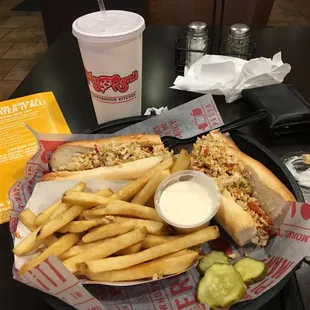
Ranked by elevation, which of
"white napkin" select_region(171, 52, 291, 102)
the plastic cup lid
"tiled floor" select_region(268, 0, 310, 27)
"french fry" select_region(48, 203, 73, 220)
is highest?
the plastic cup lid

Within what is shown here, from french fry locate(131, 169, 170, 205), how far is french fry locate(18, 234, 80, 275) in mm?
259

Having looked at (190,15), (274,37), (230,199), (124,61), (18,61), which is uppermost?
(124,61)

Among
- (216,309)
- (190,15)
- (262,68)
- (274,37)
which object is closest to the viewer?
(216,309)

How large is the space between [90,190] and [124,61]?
23.7 inches

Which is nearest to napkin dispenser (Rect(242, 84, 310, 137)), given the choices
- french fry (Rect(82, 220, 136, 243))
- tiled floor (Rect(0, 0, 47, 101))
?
french fry (Rect(82, 220, 136, 243))

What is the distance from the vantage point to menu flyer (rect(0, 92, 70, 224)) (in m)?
1.77

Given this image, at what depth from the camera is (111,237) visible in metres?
1.28

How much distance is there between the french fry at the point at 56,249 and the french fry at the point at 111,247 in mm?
52

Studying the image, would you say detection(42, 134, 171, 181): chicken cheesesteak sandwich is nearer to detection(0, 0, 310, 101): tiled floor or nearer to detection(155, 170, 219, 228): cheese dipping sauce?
detection(155, 170, 219, 228): cheese dipping sauce

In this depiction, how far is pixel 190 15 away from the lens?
13.3ft

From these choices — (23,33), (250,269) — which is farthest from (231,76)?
(23,33)

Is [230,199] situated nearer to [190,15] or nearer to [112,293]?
[112,293]

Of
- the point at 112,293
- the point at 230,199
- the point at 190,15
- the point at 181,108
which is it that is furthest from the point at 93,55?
the point at 190,15

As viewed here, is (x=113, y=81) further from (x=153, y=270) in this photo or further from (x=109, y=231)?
(x=153, y=270)
